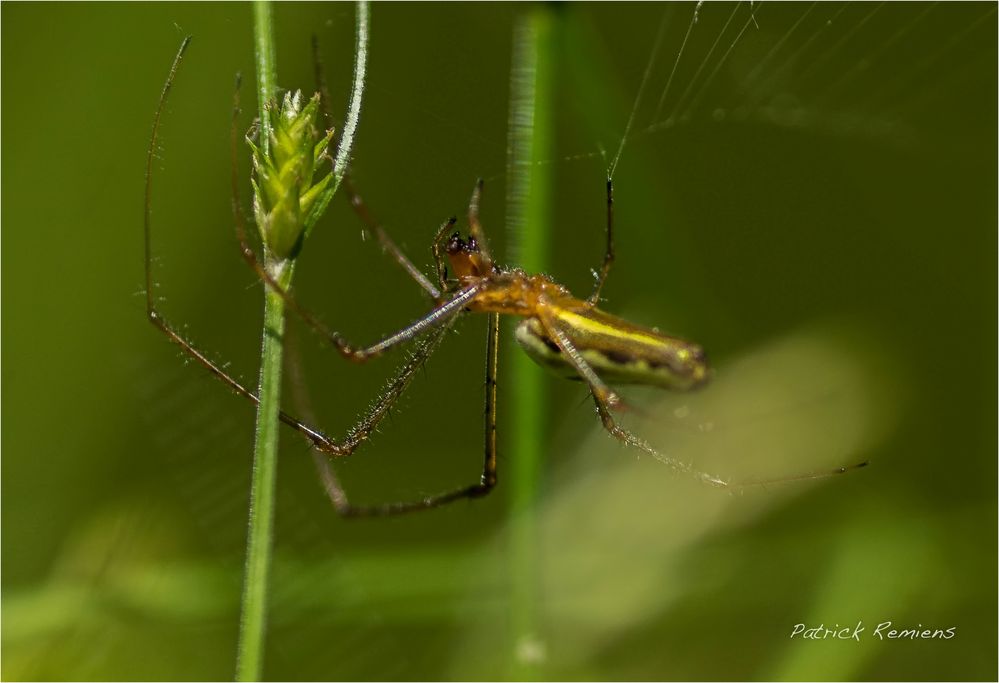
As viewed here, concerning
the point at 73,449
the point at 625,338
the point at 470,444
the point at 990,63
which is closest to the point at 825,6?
the point at 990,63

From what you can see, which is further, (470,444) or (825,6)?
(470,444)

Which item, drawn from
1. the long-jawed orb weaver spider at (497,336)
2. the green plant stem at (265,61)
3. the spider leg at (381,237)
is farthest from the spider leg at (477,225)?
the green plant stem at (265,61)

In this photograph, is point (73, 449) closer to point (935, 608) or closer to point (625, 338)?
point (625, 338)

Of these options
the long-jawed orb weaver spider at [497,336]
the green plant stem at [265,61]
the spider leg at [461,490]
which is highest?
the green plant stem at [265,61]

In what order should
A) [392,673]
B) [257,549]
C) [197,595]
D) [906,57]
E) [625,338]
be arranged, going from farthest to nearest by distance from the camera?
[906,57] → [392,673] → [197,595] → [625,338] → [257,549]

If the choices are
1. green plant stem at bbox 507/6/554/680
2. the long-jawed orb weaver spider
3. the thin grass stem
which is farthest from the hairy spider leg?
the thin grass stem

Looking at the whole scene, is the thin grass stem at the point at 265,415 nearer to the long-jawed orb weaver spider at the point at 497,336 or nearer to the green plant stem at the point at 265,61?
the green plant stem at the point at 265,61

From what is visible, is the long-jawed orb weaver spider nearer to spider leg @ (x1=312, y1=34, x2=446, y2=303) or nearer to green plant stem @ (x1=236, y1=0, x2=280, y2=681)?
spider leg @ (x1=312, y1=34, x2=446, y2=303)
